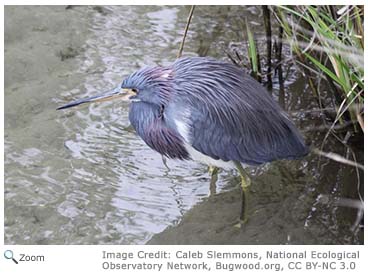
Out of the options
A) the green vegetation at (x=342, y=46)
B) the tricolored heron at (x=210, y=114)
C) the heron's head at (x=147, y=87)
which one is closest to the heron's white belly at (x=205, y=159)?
the tricolored heron at (x=210, y=114)

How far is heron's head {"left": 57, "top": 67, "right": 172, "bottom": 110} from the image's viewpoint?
325 cm

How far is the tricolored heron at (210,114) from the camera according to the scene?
10.5ft

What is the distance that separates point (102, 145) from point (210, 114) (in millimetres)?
773

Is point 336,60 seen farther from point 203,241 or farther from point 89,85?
point 89,85

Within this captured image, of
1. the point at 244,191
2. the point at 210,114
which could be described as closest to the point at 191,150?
the point at 210,114

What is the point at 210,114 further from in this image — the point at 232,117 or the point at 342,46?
the point at 342,46

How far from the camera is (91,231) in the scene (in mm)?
3271

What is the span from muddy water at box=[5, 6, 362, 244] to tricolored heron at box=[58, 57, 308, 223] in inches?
11.6

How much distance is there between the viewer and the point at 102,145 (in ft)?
12.4

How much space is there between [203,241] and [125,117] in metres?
0.96

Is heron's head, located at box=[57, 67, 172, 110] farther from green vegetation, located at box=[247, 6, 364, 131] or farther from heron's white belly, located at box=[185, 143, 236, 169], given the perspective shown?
green vegetation, located at box=[247, 6, 364, 131]

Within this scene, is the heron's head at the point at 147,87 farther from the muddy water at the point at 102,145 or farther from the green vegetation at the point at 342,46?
the green vegetation at the point at 342,46

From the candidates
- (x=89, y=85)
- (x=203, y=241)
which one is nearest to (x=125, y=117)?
(x=89, y=85)
